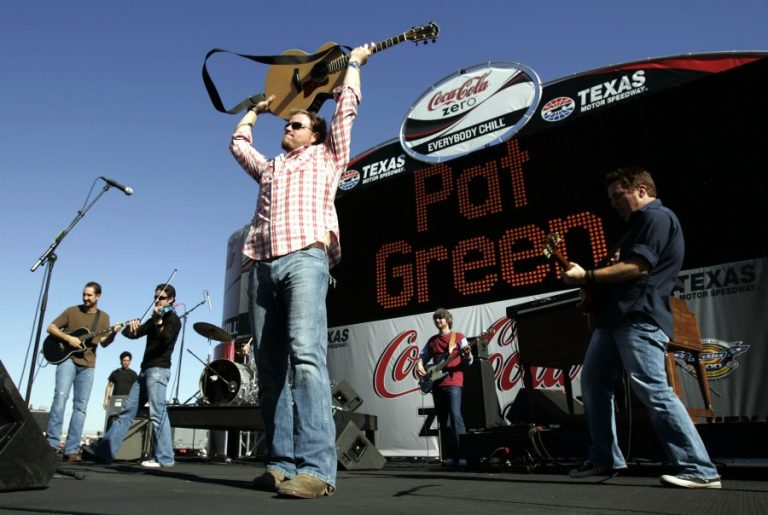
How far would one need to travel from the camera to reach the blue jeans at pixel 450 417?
5809mm

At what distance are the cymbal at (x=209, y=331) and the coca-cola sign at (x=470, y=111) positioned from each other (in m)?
4.52

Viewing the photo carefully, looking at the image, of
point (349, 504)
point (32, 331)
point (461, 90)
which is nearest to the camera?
point (349, 504)

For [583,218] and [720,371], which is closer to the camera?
[720,371]

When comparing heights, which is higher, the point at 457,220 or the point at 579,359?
the point at 457,220

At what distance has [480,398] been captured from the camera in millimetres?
6273

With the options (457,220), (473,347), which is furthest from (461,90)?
(473,347)

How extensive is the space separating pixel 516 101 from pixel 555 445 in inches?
245

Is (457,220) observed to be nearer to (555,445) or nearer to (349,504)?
(555,445)

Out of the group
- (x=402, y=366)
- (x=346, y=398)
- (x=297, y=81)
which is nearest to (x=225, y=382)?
(x=346, y=398)

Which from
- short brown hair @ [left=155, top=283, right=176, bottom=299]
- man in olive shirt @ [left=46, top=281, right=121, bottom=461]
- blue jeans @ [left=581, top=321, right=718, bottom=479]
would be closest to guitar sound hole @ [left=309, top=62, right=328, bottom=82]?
blue jeans @ [left=581, top=321, right=718, bottom=479]

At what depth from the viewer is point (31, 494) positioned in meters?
2.22

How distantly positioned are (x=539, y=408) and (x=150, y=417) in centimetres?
369

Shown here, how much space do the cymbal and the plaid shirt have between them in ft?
19.6

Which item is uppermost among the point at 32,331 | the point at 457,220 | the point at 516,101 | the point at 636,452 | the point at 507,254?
the point at 516,101
